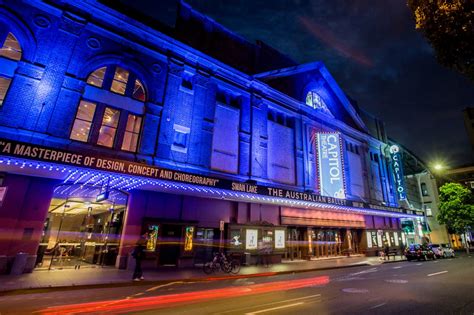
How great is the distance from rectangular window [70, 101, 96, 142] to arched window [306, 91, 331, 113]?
22.1m

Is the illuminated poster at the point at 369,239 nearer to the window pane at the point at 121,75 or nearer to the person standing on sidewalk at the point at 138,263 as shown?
the person standing on sidewalk at the point at 138,263

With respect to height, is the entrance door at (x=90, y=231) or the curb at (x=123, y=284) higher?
the entrance door at (x=90, y=231)

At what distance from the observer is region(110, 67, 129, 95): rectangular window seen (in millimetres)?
17047

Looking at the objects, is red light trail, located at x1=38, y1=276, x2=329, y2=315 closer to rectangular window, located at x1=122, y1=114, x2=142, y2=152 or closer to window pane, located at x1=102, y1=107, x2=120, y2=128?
rectangular window, located at x1=122, y1=114, x2=142, y2=152

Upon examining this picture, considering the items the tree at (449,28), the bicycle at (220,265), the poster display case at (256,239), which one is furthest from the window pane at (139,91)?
the tree at (449,28)

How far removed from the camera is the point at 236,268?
1667 cm

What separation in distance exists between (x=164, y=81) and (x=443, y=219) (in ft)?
148

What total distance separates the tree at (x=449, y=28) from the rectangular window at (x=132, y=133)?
1560cm

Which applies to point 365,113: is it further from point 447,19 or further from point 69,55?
point 69,55

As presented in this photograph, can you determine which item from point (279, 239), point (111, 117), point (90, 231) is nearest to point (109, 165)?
point (111, 117)

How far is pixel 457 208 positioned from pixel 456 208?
13 centimetres

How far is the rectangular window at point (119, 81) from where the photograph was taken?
17047 mm

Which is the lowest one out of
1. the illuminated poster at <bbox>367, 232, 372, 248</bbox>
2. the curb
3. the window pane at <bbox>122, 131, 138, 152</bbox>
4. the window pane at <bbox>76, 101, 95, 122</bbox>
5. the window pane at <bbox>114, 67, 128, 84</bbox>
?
the curb

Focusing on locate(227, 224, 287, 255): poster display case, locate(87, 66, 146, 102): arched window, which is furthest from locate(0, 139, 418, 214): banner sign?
locate(87, 66, 146, 102): arched window
